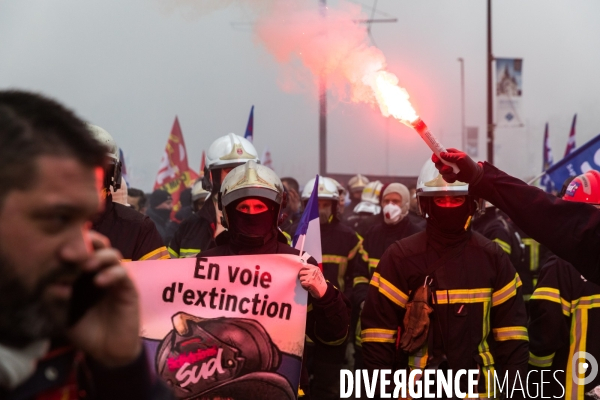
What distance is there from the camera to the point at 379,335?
16.4 feet

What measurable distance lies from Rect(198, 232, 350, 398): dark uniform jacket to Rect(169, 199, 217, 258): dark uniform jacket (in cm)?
171

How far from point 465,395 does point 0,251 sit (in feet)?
13.3

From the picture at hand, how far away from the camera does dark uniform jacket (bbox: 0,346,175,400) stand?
144 cm

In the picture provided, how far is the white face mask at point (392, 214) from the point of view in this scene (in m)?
9.24

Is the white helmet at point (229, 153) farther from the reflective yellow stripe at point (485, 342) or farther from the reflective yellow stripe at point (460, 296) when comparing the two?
the reflective yellow stripe at point (485, 342)

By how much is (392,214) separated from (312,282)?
5.07m

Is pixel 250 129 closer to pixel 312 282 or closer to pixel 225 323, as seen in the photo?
pixel 312 282

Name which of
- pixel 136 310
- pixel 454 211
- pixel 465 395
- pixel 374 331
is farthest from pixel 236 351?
pixel 136 310

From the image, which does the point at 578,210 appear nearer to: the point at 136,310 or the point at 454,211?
the point at 454,211

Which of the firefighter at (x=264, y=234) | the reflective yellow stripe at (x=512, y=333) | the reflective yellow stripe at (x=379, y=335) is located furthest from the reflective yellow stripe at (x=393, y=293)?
the reflective yellow stripe at (x=512, y=333)

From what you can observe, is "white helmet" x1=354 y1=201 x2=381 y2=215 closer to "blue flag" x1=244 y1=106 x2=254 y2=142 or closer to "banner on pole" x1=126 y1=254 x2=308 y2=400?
"blue flag" x1=244 y1=106 x2=254 y2=142

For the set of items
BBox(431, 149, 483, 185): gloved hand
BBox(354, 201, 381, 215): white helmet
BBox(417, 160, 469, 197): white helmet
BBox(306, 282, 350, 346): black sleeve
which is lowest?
BBox(306, 282, 350, 346): black sleeve

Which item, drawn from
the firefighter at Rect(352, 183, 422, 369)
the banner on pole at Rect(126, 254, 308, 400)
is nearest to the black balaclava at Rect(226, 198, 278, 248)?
the banner on pole at Rect(126, 254, 308, 400)

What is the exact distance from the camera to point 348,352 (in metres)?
10.7
